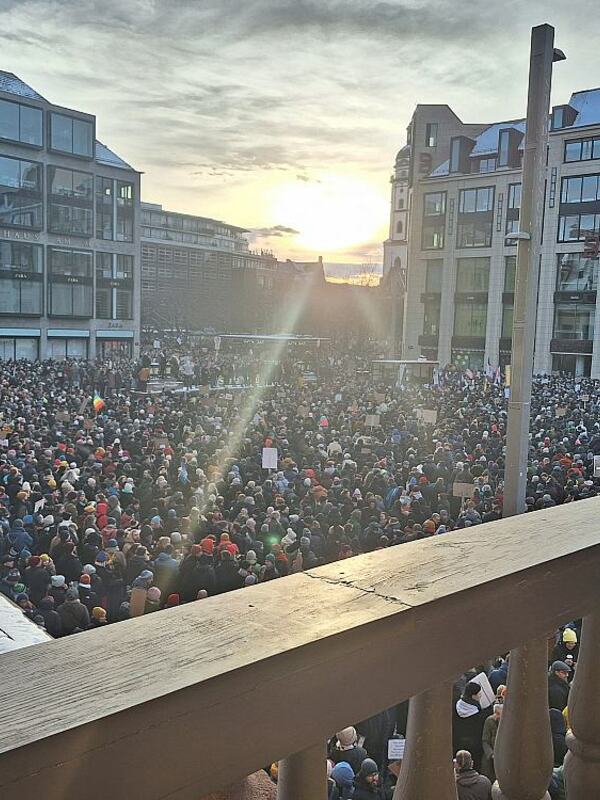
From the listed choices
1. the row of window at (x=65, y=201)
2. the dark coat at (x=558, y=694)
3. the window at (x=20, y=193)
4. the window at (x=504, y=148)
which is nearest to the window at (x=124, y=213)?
the row of window at (x=65, y=201)

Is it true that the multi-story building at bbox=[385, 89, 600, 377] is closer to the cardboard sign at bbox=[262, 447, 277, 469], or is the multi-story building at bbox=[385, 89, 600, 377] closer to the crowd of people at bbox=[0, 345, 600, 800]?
the crowd of people at bbox=[0, 345, 600, 800]

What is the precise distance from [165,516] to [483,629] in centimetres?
1053

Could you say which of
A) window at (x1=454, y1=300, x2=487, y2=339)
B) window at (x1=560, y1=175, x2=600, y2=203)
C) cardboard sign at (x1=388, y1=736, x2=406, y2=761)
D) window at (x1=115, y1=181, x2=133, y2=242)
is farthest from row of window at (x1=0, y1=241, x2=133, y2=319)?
cardboard sign at (x1=388, y1=736, x2=406, y2=761)

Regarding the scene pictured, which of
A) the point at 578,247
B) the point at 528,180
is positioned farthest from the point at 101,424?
the point at 578,247

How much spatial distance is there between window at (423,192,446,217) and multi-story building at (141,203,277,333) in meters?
42.1

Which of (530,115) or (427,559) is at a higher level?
(530,115)

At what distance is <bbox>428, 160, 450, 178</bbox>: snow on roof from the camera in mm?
55562

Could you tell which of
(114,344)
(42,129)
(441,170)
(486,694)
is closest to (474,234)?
(441,170)

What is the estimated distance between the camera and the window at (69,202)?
52000mm

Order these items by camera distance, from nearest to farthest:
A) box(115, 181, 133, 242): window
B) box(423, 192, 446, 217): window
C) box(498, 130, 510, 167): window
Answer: box(498, 130, 510, 167): window, box(423, 192, 446, 217): window, box(115, 181, 133, 242): window

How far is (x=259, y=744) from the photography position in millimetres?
1001

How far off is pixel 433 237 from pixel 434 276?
265cm

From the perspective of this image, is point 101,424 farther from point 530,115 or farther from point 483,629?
point 483,629

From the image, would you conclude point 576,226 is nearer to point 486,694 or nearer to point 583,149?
point 583,149
